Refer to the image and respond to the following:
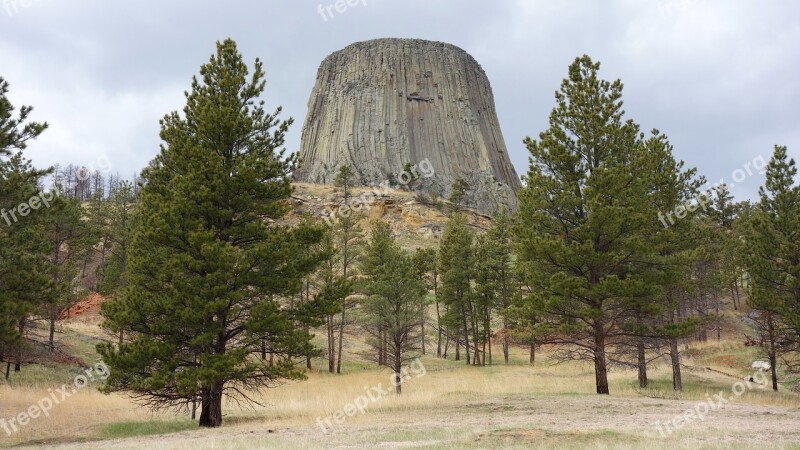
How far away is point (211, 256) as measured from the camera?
14273mm

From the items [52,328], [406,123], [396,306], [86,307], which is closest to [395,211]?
[406,123]

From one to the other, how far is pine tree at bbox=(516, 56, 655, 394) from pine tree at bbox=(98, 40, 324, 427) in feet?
27.7

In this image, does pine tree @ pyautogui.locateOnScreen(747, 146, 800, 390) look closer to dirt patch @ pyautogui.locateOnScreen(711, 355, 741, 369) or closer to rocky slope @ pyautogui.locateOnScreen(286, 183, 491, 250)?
dirt patch @ pyautogui.locateOnScreen(711, 355, 741, 369)

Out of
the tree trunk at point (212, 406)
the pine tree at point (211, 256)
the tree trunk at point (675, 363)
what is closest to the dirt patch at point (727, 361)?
the tree trunk at point (675, 363)

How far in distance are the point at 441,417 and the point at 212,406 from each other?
6.60m

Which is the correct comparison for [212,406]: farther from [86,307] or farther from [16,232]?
[86,307]

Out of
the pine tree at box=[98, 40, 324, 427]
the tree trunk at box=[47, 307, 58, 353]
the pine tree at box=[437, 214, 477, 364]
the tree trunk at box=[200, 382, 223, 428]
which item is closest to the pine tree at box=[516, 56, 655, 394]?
the pine tree at box=[98, 40, 324, 427]

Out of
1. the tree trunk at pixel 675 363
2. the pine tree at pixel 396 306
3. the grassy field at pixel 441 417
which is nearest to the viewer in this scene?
the grassy field at pixel 441 417

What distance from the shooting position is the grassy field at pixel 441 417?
1098cm

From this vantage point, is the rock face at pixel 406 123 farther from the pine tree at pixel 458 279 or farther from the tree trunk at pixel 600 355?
the tree trunk at pixel 600 355

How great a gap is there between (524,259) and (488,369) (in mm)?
18550

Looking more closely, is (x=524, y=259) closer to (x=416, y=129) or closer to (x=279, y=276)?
(x=279, y=276)

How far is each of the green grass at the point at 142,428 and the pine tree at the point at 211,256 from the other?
843mm

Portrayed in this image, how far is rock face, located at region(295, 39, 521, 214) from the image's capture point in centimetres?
10031
